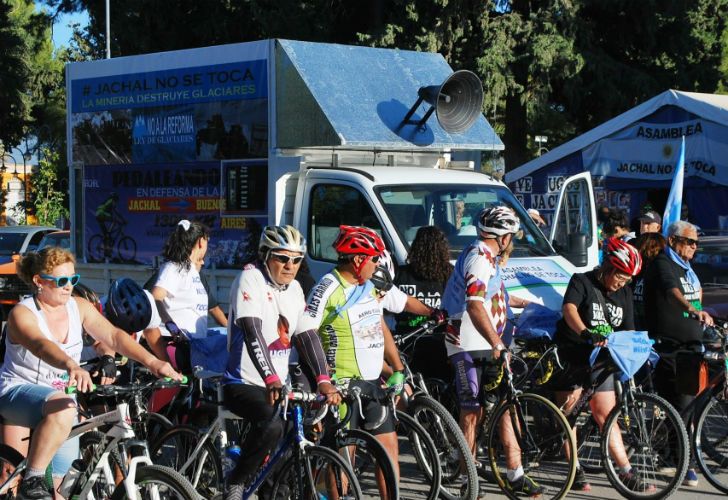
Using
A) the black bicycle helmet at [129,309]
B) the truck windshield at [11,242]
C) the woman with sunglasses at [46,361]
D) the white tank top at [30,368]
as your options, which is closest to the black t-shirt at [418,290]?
the black bicycle helmet at [129,309]

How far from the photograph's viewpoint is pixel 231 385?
5.71 metres

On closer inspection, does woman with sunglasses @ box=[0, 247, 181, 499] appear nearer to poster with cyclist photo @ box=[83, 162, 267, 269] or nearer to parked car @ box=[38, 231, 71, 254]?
poster with cyclist photo @ box=[83, 162, 267, 269]

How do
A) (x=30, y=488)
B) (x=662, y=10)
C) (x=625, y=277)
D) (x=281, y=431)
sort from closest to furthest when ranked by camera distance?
(x=30, y=488), (x=281, y=431), (x=625, y=277), (x=662, y=10)

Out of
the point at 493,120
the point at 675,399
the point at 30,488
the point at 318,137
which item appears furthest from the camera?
the point at 493,120

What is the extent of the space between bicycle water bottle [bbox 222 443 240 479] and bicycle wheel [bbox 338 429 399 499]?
21.8 inches

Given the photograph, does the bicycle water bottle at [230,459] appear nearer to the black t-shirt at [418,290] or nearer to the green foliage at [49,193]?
the black t-shirt at [418,290]

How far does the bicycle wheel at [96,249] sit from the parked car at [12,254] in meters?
4.29

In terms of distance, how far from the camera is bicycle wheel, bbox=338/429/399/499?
5531 millimetres

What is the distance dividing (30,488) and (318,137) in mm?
5270

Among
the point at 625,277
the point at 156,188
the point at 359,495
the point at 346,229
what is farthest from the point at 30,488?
the point at 156,188

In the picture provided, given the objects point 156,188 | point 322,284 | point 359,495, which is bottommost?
point 359,495

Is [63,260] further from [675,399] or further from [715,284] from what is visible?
[715,284]

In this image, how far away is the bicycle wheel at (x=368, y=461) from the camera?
218 inches

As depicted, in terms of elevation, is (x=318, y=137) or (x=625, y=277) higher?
(x=318, y=137)
